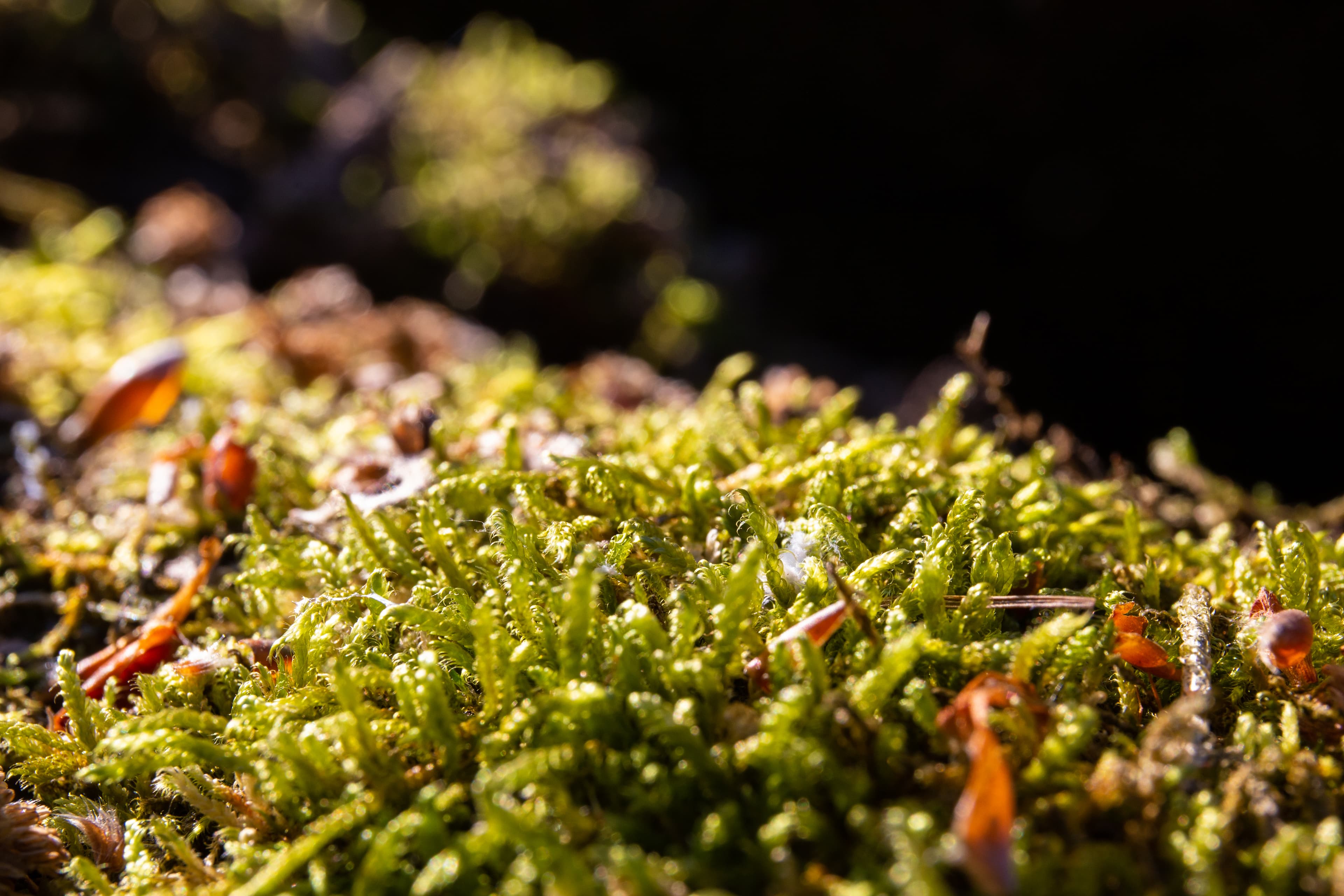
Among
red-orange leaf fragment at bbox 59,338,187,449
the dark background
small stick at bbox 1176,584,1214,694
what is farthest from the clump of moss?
the dark background

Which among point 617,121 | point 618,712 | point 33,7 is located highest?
point 33,7

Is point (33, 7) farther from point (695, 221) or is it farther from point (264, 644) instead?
point (264, 644)

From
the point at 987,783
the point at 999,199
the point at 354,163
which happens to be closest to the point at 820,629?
the point at 987,783

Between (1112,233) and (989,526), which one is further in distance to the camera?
(1112,233)

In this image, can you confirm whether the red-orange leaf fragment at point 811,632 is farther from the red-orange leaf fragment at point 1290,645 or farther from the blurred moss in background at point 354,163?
the blurred moss in background at point 354,163

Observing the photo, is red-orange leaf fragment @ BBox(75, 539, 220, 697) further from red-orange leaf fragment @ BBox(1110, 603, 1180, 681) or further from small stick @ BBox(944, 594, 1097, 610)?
red-orange leaf fragment @ BBox(1110, 603, 1180, 681)

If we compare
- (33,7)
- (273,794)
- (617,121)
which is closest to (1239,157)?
(617,121)
